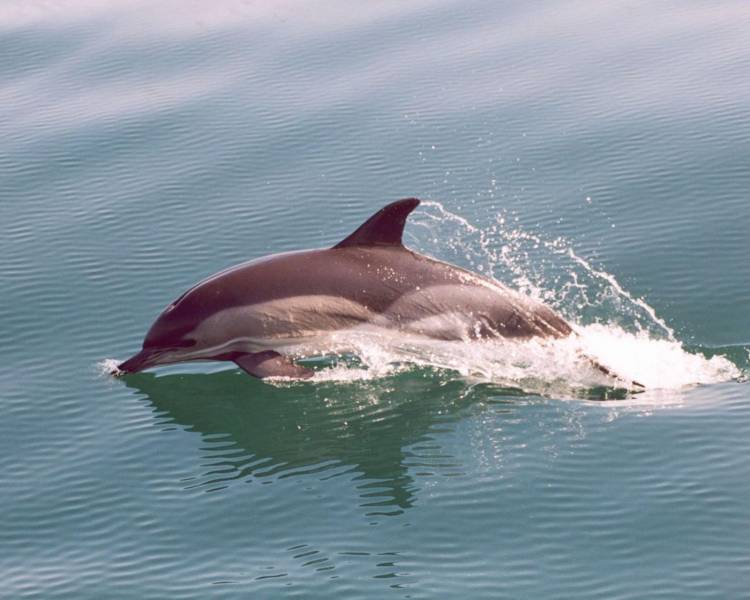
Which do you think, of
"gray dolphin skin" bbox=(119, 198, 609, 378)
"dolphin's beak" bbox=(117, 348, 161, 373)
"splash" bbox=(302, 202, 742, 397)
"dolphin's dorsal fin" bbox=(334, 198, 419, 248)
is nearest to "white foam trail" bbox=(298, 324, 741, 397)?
"splash" bbox=(302, 202, 742, 397)

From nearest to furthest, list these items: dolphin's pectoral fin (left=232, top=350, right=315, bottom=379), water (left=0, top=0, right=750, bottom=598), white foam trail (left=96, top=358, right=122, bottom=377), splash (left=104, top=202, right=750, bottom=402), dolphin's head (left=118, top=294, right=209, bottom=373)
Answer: water (left=0, top=0, right=750, bottom=598) < dolphin's pectoral fin (left=232, top=350, right=315, bottom=379) < splash (left=104, top=202, right=750, bottom=402) < dolphin's head (left=118, top=294, right=209, bottom=373) < white foam trail (left=96, top=358, right=122, bottom=377)

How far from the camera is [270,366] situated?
47.3 feet

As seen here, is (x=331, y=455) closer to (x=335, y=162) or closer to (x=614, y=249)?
(x=614, y=249)

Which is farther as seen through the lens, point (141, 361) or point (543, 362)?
point (141, 361)

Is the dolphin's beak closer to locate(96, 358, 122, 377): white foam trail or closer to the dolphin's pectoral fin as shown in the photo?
locate(96, 358, 122, 377): white foam trail

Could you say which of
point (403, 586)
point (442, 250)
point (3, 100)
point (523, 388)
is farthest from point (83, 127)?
point (403, 586)

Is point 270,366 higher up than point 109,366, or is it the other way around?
→ point 109,366

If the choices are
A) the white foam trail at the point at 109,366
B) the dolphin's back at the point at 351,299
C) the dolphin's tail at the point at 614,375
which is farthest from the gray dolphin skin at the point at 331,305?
the white foam trail at the point at 109,366

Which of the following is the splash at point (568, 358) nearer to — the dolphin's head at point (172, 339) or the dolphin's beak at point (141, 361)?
the dolphin's beak at point (141, 361)

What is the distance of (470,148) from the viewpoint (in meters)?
22.1

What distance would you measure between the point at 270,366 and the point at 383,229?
1659 mm

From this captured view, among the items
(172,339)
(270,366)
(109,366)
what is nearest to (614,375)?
(270,366)

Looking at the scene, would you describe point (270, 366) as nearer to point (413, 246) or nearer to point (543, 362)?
point (543, 362)

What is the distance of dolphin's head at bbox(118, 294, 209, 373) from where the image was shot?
14703 mm
